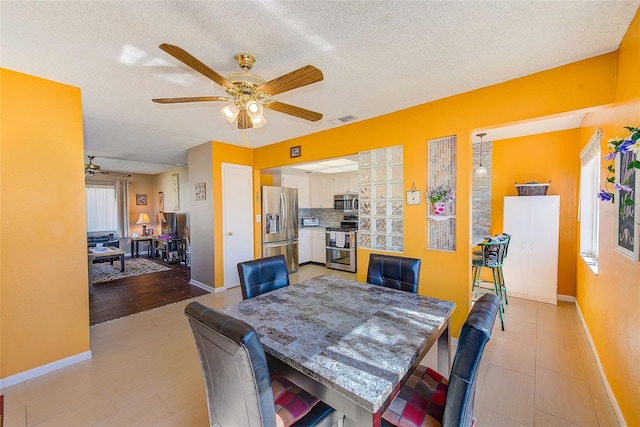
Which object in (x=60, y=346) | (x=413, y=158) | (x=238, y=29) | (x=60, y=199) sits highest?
(x=238, y=29)

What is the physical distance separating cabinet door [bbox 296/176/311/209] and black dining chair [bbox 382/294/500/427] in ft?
16.9

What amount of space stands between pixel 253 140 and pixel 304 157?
0.99 meters

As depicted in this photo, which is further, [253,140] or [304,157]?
[253,140]

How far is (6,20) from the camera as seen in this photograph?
5.07ft

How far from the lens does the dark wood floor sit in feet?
11.9

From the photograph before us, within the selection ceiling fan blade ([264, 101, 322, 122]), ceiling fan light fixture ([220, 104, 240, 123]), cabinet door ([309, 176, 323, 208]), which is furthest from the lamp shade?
ceiling fan blade ([264, 101, 322, 122])

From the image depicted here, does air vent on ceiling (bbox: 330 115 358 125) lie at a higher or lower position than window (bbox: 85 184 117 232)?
higher

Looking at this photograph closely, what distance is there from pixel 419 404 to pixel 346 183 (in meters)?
5.11

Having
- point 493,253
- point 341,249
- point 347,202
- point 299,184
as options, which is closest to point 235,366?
point 493,253

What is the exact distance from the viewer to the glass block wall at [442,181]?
9.00 feet

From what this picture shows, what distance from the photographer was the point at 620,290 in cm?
178

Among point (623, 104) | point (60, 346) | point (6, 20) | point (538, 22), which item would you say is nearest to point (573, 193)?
point (623, 104)

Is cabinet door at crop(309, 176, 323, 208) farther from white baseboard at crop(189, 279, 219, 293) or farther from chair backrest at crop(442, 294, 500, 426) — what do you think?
chair backrest at crop(442, 294, 500, 426)

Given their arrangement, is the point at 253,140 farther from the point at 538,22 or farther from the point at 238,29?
the point at 538,22
